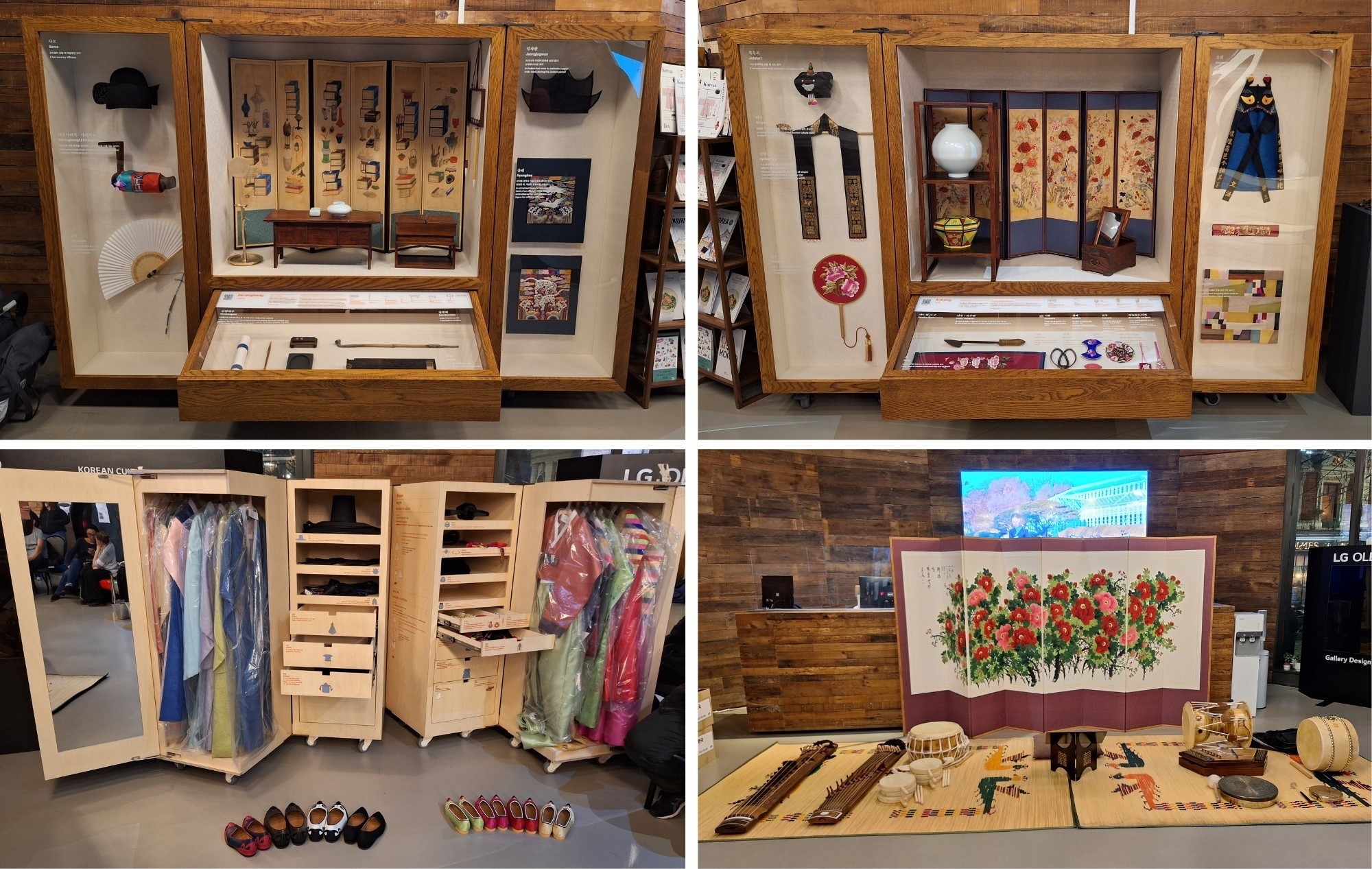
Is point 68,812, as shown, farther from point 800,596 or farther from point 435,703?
point 800,596

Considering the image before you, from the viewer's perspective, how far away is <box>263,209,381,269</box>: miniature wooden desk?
135 inches

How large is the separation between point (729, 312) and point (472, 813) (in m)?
1.91

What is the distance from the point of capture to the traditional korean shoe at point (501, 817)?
10.1 feet

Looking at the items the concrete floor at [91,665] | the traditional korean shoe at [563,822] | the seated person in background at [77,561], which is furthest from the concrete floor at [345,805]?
the seated person in background at [77,561]

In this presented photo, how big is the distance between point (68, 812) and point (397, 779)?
0.94 meters

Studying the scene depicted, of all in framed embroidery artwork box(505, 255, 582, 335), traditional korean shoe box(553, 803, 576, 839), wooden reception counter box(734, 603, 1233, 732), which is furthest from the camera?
A: wooden reception counter box(734, 603, 1233, 732)

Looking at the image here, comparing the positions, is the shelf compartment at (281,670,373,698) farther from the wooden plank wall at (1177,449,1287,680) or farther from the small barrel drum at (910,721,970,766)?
the wooden plank wall at (1177,449,1287,680)

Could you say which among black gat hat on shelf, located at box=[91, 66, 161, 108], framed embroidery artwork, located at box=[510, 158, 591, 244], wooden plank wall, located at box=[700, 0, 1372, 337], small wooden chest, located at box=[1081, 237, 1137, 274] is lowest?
small wooden chest, located at box=[1081, 237, 1137, 274]

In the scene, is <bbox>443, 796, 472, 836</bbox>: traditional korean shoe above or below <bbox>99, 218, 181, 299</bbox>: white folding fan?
below

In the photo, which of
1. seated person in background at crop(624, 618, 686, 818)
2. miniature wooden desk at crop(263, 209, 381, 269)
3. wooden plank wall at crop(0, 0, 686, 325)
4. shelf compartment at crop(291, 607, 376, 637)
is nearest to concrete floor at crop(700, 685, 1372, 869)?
seated person in background at crop(624, 618, 686, 818)

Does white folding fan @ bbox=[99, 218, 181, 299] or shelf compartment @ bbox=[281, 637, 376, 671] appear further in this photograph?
white folding fan @ bbox=[99, 218, 181, 299]

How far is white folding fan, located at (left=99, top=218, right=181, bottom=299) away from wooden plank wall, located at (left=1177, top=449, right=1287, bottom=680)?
3784 mm

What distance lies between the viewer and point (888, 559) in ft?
13.3

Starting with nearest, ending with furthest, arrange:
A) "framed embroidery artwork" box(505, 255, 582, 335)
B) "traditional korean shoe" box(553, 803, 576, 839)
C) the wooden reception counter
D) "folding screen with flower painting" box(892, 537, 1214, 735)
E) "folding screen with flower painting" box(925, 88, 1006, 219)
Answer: "traditional korean shoe" box(553, 803, 576, 839) < "folding screen with flower painting" box(925, 88, 1006, 219) < "folding screen with flower painting" box(892, 537, 1214, 735) < "framed embroidery artwork" box(505, 255, 582, 335) < the wooden reception counter
